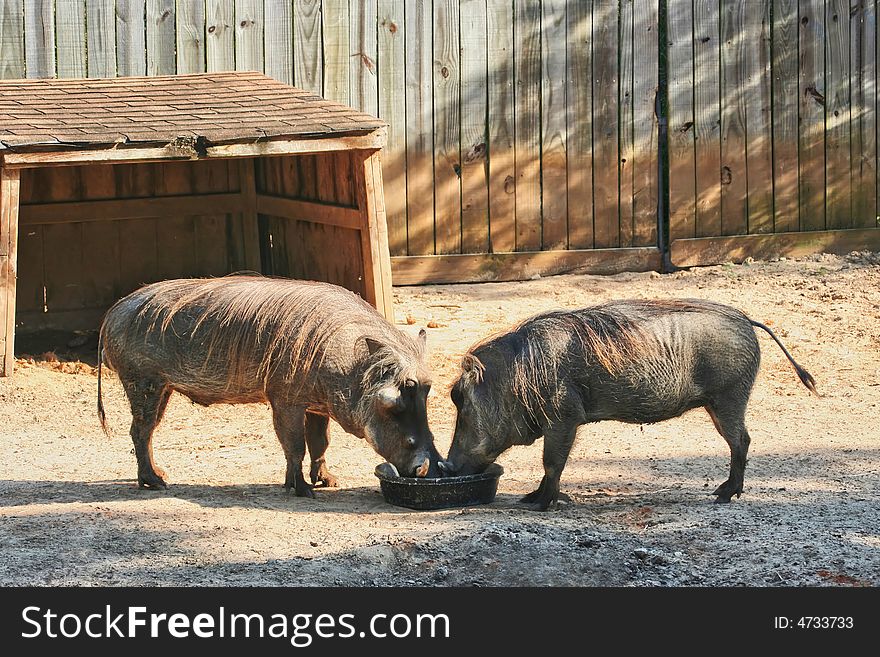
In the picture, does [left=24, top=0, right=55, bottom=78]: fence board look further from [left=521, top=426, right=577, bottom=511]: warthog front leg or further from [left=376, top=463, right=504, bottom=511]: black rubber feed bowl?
[left=521, top=426, right=577, bottom=511]: warthog front leg

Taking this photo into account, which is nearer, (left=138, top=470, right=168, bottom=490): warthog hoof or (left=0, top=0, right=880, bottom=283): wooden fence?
(left=138, top=470, right=168, bottom=490): warthog hoof

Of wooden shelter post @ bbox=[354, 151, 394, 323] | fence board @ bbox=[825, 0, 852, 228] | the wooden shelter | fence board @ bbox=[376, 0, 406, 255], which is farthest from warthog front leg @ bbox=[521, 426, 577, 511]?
fence board @ bbox=[825, 0, 852, 228]

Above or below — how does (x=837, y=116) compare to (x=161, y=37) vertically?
below

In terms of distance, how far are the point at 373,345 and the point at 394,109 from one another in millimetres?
4937

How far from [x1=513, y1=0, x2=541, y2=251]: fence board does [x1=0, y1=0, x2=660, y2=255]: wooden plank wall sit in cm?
1

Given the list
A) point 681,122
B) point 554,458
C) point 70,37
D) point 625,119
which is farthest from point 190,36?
point 554,458

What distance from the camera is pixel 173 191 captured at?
1084 cm

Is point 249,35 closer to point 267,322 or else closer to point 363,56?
point 363,56

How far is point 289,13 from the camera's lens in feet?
34.8

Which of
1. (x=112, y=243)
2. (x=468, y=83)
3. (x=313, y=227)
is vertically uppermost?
(x=468, y=83)

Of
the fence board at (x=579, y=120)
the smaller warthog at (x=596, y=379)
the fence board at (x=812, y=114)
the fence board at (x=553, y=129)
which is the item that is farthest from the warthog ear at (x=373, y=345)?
the fence board at (x=812, y=114)

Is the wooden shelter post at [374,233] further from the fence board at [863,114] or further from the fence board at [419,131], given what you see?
the fence board at [863,114]

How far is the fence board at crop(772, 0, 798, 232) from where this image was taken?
11648 millimetres

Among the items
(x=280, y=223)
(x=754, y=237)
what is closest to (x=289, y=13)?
(x=280, y=223)
